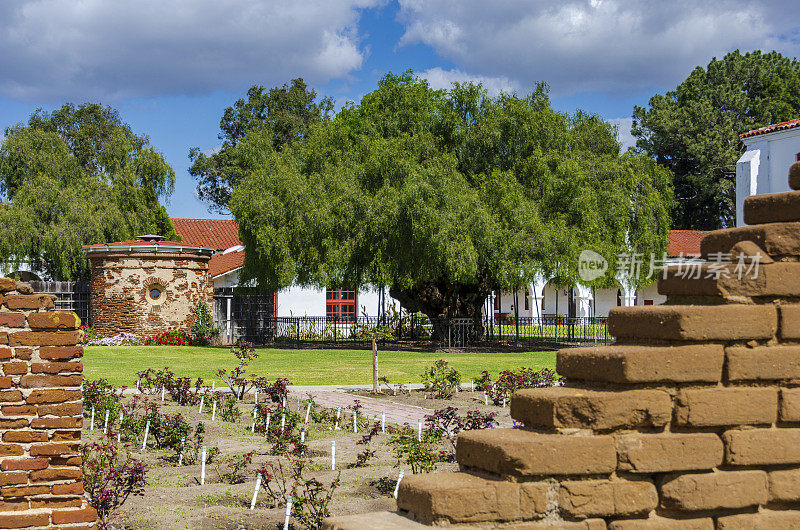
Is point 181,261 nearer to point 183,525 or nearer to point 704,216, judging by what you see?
point 183,525

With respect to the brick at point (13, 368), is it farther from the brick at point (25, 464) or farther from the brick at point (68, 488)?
the brick at point (68, 488)

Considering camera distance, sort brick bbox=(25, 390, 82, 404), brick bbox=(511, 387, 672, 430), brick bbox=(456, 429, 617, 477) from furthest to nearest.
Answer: brick bbox=(25, 390, 82, 404)
brick bbox=(511, 387, 672, 430)
brick bbox=(456, 429, 617, 477)

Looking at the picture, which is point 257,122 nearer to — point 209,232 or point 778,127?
point 209,232

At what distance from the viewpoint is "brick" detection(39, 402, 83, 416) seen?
5.47 meters

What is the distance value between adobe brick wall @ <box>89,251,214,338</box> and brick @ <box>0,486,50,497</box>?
79.6 feet

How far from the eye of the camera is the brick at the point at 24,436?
5383 mm

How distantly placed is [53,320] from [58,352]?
0.22 metres

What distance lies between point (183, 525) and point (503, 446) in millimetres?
3498

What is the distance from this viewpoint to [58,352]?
217 inches

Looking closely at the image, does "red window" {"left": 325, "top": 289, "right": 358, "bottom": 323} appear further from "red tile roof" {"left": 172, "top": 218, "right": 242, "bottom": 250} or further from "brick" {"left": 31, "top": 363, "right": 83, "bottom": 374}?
"brick" {"left": 31, "top": 363, "right": 83, "bottom": 374}

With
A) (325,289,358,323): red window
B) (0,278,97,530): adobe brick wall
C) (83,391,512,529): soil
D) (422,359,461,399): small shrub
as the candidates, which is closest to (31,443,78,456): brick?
(0,278,97,530): adobe brick wall

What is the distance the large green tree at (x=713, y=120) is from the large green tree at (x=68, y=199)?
30367 millimetres

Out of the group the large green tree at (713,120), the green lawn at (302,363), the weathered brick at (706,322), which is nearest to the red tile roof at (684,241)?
the large green tree at (713,120)

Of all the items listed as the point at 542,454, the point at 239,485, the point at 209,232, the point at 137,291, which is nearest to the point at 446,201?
the point at 137,291
